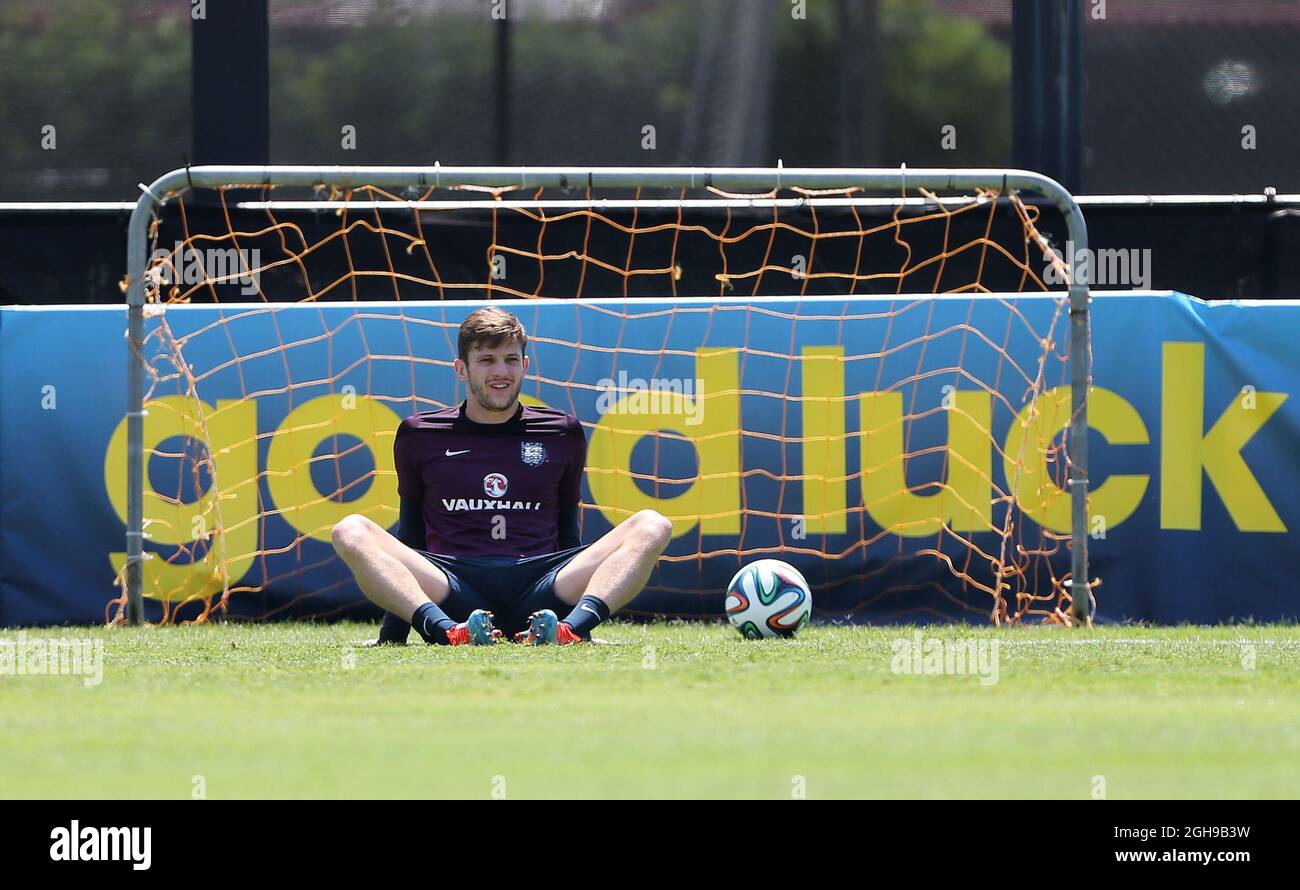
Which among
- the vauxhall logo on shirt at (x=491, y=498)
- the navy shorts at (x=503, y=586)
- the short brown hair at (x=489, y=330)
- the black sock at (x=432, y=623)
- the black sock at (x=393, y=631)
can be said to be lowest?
the black sock at (x=393, y=631)

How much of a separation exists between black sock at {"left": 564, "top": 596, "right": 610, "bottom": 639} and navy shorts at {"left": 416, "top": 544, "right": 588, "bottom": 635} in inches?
10.1

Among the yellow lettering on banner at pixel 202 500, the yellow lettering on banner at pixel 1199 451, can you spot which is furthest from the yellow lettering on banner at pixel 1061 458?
the yellow lettering on banner at pixel 202 500

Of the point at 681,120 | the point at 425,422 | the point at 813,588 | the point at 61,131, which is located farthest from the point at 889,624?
the point at 61,131

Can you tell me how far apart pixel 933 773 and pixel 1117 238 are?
8049mm

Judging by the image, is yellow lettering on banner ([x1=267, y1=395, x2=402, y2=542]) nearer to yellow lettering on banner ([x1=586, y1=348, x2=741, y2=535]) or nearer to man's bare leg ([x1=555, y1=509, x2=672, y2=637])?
yellow lettering on banner ([x1=586, y1=348, x2=741, y2=535])

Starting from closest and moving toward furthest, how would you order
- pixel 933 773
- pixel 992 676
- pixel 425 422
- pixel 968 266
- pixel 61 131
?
pixel 933 773 → pixel 992 676 → pixel 425 422 → pixel 968 266 → pixel 61 131

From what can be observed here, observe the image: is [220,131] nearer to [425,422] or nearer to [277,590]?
[277,590]

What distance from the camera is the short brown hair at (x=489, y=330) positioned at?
7576mm

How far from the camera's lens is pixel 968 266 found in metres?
11.6

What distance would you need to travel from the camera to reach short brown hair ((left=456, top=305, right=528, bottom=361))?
7.58 meters

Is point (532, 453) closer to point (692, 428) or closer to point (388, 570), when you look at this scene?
point (388, 570)

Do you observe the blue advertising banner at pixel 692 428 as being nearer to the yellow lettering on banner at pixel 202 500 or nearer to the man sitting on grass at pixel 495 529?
the yellow lettering on banner at pixel 202 500

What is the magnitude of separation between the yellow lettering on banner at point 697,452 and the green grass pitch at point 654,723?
2.22 meters

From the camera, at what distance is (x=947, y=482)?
959cm
